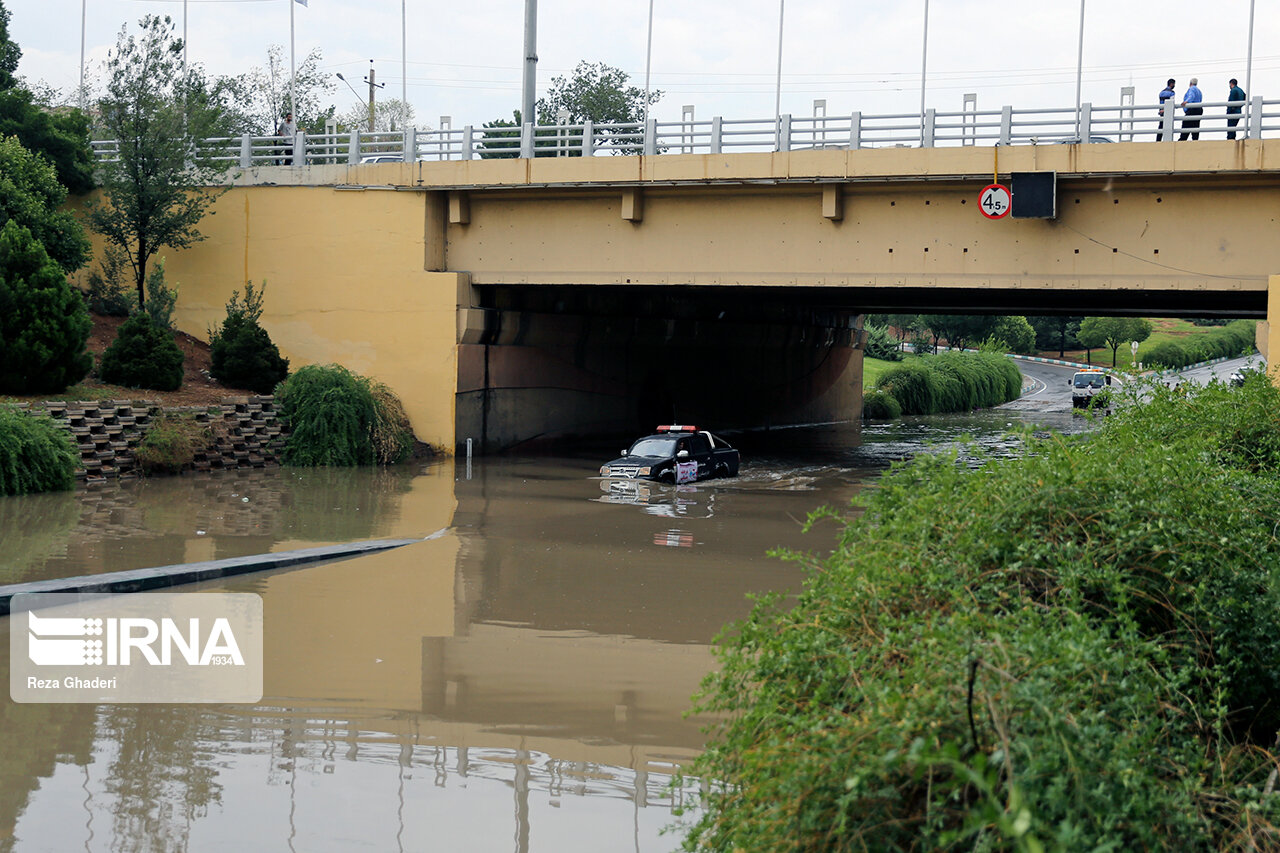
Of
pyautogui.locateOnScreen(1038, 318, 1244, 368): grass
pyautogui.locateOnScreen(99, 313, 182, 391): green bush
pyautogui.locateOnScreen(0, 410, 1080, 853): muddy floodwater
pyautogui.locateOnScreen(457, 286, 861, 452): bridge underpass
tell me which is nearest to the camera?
pyautogui.locateOnScreen(0, 410, 1080, 853): muddy floodwater

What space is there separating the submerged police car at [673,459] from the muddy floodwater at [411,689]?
3528 millimetres

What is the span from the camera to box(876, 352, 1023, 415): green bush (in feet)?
192

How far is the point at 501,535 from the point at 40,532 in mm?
6169

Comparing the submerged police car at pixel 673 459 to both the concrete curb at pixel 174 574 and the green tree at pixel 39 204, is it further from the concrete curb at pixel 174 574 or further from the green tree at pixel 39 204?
the green tree at pixel 39 204

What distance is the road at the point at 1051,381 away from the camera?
64.9m

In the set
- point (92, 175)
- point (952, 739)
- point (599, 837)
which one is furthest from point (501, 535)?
point (92, 175)

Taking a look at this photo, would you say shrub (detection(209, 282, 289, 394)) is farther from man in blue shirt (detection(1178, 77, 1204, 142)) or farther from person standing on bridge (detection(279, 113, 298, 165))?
man in blue shirt (detection(1178, 77, 1204, 142))

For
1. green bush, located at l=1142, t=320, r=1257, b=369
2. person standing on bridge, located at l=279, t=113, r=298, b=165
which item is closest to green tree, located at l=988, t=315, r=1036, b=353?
green bush, located at l=1142, t=320, r=1257, b=369

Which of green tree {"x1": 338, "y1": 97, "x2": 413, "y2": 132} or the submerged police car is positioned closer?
the submerged police car

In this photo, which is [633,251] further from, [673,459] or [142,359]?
[142,359]

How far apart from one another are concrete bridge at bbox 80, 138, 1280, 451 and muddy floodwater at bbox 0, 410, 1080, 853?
8678 millimetres

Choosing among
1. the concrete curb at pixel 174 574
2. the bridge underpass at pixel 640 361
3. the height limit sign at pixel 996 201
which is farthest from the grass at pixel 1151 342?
the concrete curb at pixel 174 574

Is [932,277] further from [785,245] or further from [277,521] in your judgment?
[277,521]

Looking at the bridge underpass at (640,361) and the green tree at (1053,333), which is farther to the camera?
the green tree at (1053,333)
